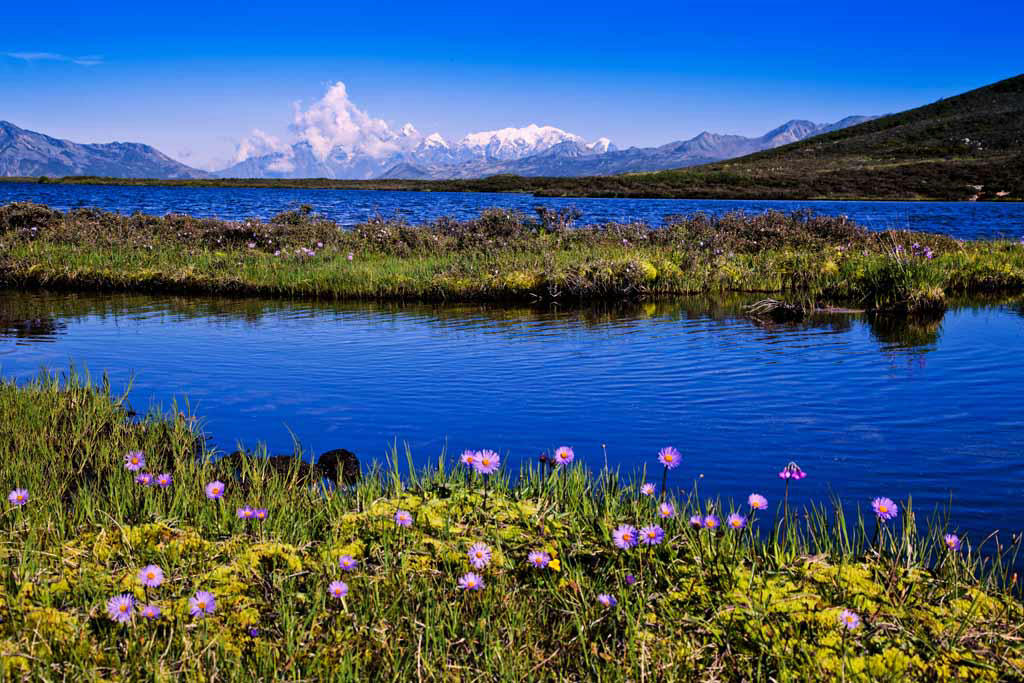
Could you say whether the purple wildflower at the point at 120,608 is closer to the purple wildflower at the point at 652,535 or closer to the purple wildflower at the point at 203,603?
the purple wildflower at the point at 203,603

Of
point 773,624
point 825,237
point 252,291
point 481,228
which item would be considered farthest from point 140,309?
point 825,237

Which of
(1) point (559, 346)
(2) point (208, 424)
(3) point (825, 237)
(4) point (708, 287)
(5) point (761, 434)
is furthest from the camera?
(3) point (825, 237)

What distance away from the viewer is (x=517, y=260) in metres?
22.2

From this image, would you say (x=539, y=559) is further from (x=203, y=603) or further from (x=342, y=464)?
(x=342, y=464)

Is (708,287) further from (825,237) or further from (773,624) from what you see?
(773,624)

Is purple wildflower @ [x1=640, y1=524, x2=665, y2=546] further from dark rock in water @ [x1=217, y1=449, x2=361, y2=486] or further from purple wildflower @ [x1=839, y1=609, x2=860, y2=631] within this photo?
dark rock in water @ [x1=217, y1=449, x2=361, y2=486]

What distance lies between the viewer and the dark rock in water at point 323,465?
699 centimetres

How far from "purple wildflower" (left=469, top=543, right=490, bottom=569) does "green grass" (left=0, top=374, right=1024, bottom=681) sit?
186mm

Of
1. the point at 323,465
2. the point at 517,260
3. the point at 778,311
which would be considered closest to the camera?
the point at 323,465

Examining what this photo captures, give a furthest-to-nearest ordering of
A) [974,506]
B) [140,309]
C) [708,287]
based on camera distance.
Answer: [708,287] < [140,309] < [974,506]

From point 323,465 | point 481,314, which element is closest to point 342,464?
point 323,465

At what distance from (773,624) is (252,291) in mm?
20883

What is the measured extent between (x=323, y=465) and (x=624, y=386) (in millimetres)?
4856

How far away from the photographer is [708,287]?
21594mm
